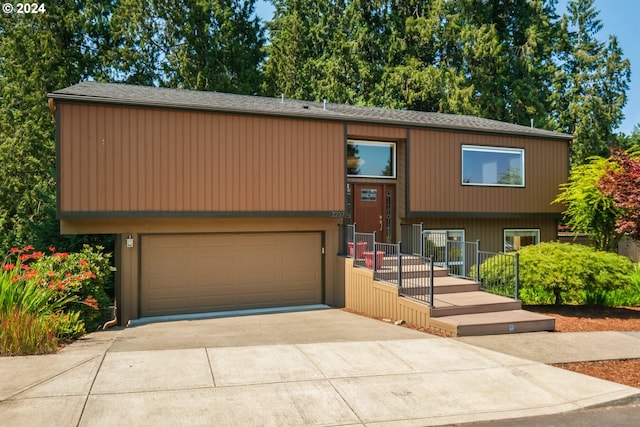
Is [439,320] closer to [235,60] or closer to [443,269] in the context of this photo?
[443,269]

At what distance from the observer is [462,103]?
83.4ft

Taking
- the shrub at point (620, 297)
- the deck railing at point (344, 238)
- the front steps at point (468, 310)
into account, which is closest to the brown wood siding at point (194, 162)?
the deck railing at point (344, 238)

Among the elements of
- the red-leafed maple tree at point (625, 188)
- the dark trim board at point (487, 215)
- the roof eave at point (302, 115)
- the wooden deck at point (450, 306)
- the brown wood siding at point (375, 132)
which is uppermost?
the roof eave at point (302, 115)

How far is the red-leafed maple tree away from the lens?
11.0m

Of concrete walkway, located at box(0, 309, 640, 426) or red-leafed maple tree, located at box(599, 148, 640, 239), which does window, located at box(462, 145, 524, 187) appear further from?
concrete walkway, located at box(0, 309, 640, 426)

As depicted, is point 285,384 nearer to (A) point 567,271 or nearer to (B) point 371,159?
(A) point 567,271

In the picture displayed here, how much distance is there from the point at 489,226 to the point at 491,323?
6.77 m

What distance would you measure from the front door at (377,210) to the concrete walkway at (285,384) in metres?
5.68

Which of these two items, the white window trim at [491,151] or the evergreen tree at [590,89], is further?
the evergreen tree at [590,89]

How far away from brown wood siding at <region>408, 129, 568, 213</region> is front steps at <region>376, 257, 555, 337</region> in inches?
122

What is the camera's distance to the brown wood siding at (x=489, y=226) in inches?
534

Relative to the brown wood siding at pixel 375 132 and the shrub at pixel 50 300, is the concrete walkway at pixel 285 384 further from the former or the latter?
the brown wood siding at pixel 375 132

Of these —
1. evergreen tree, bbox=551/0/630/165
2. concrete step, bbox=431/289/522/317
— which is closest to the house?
concrete step, bbox=431/289/522/317

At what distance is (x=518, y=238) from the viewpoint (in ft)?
48.2
